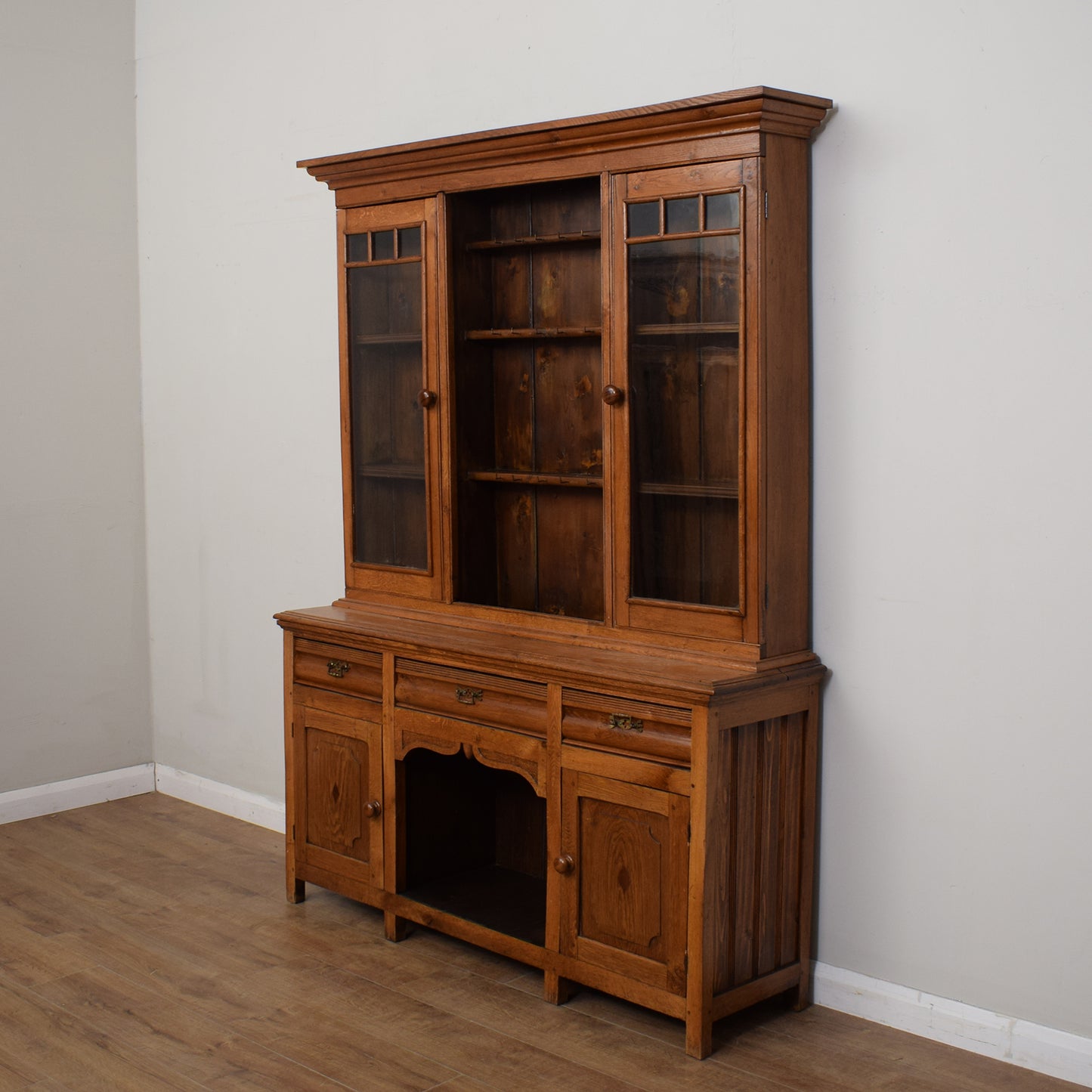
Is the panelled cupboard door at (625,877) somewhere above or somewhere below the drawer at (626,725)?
below

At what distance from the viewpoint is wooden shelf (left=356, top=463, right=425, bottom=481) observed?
3627mm

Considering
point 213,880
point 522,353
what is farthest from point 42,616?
point 522,353

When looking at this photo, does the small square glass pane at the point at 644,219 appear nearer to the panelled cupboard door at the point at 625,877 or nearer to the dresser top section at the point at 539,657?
the dresser top section at the point at 539,657

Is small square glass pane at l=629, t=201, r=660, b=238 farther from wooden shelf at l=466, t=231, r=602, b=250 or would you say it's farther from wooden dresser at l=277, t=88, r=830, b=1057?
wooden shelf at l=466, t=231, r=602, b=250

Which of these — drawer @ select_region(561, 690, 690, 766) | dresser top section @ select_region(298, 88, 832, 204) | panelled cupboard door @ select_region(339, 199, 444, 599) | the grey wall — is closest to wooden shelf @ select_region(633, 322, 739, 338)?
the grey wall

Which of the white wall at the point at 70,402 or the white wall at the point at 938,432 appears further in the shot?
the white wall at the point at 70,402

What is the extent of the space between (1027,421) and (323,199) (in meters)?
2.51

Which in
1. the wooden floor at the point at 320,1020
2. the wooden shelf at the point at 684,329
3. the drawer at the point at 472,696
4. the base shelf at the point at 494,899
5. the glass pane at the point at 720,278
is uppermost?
the glass pane at the point at 720,278

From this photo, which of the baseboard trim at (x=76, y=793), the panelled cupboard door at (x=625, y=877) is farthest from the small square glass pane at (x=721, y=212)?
the baseboard trim at (x=76, y=793)

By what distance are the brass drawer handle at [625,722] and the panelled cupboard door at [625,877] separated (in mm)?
129

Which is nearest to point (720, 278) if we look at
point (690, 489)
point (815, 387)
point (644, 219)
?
point (644, 219)

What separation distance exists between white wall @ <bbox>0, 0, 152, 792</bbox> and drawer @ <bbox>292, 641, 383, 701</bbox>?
1.54 metres

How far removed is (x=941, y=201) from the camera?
282 centimetres

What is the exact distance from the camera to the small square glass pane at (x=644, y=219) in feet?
9.80
